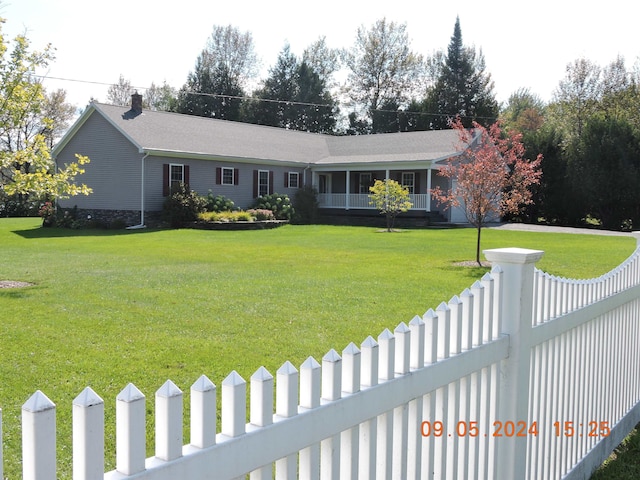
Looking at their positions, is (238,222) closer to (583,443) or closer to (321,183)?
(321,183)

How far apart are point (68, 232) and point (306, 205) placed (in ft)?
38.1

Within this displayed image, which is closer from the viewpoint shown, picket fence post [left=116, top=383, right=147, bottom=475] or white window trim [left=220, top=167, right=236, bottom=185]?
→ picket fence post [left=116, top=383, right=147, bottom=475]

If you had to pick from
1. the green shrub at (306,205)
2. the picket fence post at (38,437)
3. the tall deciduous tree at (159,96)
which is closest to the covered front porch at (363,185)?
the green shrub at (306,205)

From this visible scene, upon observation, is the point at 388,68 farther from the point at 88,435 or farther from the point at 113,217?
the point at 88,435

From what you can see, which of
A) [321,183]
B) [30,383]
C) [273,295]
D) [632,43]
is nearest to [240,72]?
[321,183]

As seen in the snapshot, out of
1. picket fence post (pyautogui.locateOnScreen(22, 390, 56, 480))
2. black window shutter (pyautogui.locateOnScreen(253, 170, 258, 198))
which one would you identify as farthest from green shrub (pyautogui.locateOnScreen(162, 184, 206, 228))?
picket fence post (pyautogui.locateOnScreen(22, 390, 56, 480))

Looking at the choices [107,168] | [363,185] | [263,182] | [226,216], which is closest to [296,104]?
[363,185]

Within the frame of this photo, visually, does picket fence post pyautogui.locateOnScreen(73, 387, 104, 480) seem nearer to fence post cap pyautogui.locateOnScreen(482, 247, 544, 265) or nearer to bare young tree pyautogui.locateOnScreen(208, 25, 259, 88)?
fence post cap pyautogui.locateOnScreen(482, 247, 544, 265)

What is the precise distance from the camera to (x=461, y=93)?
51625 millimetres

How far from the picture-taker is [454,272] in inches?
463

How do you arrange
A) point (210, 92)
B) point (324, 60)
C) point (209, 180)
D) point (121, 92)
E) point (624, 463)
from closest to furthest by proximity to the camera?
1. point (624, 463)
2. point (209, 180)
3. point (121, 92)
4. point (210, 92)
5. point (324, 60)

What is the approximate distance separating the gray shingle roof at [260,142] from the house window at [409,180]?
3.67ft

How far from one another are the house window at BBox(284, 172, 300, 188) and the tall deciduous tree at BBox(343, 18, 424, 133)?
1070 inches

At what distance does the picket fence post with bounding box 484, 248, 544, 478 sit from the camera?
299 cm
